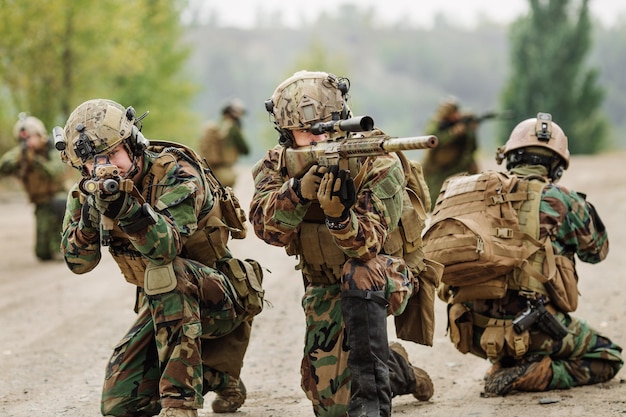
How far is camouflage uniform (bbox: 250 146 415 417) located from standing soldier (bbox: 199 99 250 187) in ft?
43.8

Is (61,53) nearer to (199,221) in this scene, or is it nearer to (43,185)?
(43,185)

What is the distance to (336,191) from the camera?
5.37m

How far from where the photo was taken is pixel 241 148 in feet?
64.6

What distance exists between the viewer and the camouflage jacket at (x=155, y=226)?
19.1 ft

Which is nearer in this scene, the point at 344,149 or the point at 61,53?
the point at 344,149

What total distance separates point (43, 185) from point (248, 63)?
3992 inches

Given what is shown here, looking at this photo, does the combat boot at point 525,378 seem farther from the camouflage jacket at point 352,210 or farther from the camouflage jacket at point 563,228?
the camouflage jacket at point 352,210

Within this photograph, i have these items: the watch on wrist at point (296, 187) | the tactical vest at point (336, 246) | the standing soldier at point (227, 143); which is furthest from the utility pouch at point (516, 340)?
the standing soldier at point (227, 143)

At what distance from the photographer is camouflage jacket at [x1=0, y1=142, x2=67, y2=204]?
14.3 meters

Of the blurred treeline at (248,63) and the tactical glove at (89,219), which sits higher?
the blurred treeline at (248,63)

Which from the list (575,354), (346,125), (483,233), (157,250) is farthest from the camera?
(575,354)

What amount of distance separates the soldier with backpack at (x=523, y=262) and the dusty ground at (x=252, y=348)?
203 mm

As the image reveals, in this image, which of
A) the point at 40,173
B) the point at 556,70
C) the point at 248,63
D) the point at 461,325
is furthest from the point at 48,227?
the point at 248,63

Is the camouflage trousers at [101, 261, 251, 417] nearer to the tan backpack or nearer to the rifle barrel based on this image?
the tan backpack
